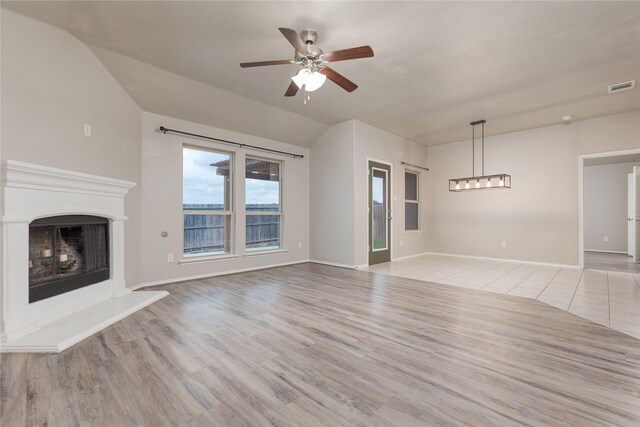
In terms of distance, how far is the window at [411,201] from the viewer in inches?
284

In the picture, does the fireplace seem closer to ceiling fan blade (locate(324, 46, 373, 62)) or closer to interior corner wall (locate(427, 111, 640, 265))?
ceiling fan blade (locate(324, 46, 373, 62))

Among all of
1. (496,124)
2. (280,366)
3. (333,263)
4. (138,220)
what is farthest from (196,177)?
(496,124)

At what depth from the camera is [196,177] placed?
190 inches

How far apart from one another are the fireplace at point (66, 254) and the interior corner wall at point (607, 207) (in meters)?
10.4

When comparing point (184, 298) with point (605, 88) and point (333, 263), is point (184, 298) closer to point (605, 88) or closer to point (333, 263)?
point (333, 263)

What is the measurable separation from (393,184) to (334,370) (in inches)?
205

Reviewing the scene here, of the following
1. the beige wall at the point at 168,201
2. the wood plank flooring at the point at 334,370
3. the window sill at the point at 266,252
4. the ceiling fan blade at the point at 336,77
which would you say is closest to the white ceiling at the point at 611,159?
the wood plank flooring at the point at 334,370

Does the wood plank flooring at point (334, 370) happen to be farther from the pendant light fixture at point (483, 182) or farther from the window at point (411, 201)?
the window at point (411, 201)

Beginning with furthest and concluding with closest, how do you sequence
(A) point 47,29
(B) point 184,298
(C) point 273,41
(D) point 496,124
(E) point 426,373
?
(D) point 496,124, (B) point 184,298, (C) point 273,41, (A) point 47,29, (E) point 426,373

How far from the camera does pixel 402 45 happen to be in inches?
123

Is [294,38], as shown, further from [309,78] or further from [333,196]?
[333,196]

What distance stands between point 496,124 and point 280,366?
20.3ft

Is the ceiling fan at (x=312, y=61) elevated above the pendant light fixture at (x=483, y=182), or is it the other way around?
the ceiling fan at (x=312, y=61)

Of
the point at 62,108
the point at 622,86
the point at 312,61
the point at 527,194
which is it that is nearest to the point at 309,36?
the point at 312,61
